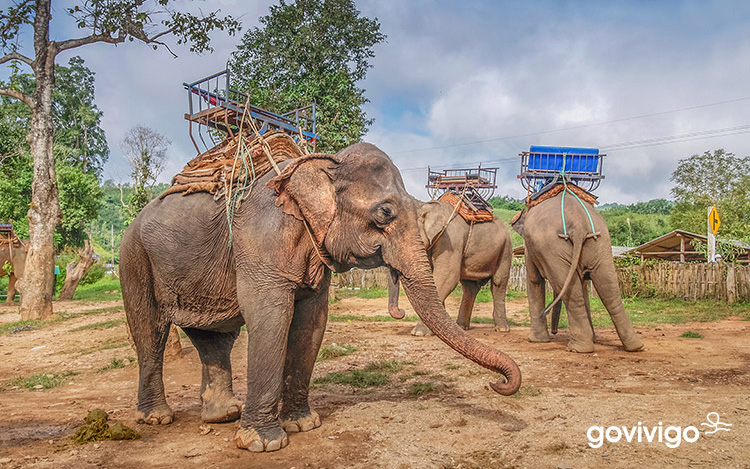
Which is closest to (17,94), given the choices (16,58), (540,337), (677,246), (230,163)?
(16,58)

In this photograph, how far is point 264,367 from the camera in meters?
3.81

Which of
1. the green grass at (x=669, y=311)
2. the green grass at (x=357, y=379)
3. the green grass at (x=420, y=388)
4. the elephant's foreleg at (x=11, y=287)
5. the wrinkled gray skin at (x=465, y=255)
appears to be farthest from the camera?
the elephant's foreleg at (x=11, y=287)

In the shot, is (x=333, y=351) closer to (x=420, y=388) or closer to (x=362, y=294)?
(x=420, y=388)

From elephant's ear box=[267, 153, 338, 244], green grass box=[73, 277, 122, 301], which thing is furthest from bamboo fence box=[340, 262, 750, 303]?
green grass box=[73, 277, 122, 301]

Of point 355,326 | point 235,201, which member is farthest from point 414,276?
point 355,326

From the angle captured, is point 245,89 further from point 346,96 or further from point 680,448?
point 680,448

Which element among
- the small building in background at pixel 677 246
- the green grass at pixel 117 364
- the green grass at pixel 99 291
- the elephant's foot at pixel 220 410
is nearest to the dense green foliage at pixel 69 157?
the green grass at pixel 99 291

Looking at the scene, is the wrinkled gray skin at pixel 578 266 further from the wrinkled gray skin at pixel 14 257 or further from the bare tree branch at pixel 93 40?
the wrinkled gray skin at pixel 14 257

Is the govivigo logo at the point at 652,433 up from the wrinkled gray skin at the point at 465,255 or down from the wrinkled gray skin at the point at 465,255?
down

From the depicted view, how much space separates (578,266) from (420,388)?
3501 millimetres

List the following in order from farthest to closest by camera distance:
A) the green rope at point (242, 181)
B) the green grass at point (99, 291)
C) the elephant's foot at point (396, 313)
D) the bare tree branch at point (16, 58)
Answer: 1. the green grass at point (99, 291)
2. the bare tree branch at point (16, 58)
3. the elephant's foot at point (396, 313)
4. the green rope at point (242, 181)

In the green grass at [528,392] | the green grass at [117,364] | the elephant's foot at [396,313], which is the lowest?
the green grass at [117,364]

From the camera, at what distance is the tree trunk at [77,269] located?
1925 centimetres

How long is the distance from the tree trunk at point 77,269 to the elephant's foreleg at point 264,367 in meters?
17.9
